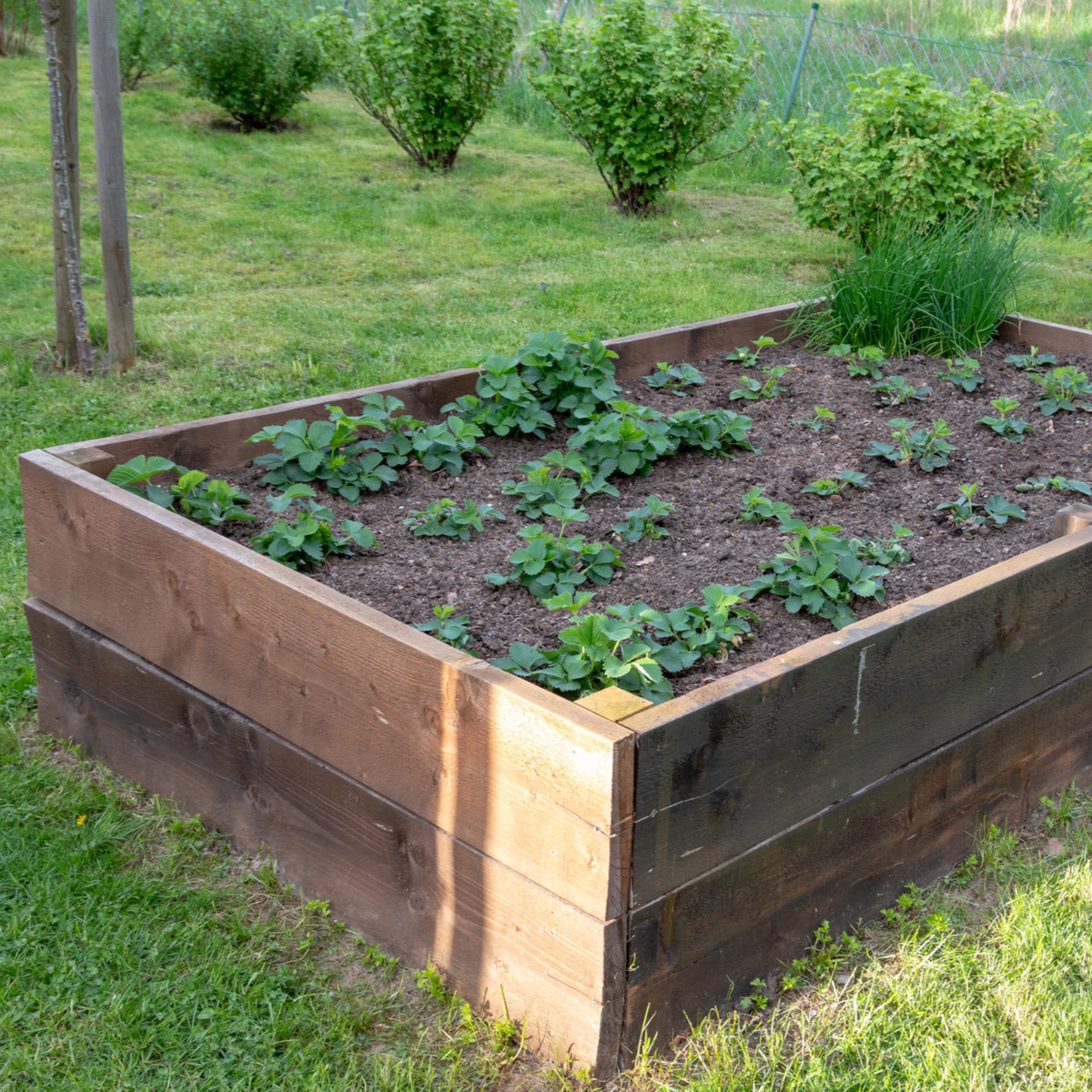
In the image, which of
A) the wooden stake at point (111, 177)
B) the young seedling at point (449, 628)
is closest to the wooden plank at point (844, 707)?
the young seedling at point (449, 628)

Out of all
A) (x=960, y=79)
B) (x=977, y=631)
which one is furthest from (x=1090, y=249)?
(x=977, y=631)

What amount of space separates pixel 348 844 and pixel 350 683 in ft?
1.15

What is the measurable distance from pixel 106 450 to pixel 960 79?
37.5 ft

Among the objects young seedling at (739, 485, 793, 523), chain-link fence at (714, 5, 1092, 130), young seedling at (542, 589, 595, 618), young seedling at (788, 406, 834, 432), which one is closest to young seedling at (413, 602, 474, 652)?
young seedling at (542, 589, 595, 618)

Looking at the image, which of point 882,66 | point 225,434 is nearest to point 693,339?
point 225,434

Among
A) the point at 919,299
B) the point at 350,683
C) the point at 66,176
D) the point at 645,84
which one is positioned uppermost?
the point at 645,84

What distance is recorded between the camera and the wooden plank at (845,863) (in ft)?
6.56

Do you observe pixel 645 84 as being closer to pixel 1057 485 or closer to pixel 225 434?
pixel 1057 485

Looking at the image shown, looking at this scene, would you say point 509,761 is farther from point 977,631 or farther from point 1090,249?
point 1090,249

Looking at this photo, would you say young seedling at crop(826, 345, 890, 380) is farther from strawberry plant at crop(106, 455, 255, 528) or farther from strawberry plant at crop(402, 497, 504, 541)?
strawberry plant at crop(106, 455, 255, 528)

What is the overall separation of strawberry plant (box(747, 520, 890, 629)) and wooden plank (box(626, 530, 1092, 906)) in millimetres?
247

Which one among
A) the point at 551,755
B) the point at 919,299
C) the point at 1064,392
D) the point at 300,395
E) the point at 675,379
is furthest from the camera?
the point at 300,395

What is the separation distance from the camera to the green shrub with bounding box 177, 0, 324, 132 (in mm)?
10023

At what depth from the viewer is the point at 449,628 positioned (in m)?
2.40
